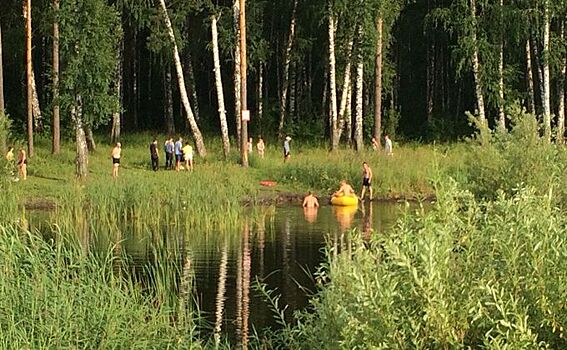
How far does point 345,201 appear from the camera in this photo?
110 ft

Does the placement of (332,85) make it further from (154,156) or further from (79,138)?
(79,138)

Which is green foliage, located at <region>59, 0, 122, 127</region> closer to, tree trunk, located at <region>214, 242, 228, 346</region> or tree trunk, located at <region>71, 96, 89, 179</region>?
tree trunk, located at <region>71, 96, 89, 179</region>

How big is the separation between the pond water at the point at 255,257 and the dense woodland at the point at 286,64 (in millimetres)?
5263

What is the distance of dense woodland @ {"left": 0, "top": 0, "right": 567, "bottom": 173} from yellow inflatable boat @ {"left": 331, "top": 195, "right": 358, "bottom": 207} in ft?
19.6

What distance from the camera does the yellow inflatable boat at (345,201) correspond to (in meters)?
33.5

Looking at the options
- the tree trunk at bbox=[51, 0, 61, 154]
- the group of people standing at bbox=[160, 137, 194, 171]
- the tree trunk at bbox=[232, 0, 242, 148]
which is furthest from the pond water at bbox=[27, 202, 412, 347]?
the tree trunk at bbox=[51, 0, 61, 154]

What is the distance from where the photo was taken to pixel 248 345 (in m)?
12.8

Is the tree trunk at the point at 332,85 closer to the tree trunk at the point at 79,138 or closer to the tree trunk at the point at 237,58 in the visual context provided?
the tree trunk at the point at 237,58

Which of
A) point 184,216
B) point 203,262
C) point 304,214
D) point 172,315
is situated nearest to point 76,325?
point 172,315

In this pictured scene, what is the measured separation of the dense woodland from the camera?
37812mm

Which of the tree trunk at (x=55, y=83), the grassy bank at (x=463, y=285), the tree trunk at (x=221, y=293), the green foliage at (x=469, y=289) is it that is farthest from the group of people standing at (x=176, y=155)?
the green foliage at (x=469, y=289)

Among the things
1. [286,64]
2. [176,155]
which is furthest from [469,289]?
[286,64]

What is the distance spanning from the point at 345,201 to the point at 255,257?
1272 centimetres

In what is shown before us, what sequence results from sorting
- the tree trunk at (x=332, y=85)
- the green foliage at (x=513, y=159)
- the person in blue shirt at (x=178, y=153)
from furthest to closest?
the tree trunk at (x=332, y=85)
the person in blue shirt at (x=178, y=153)
the green foliage at (x=513, y=159)
